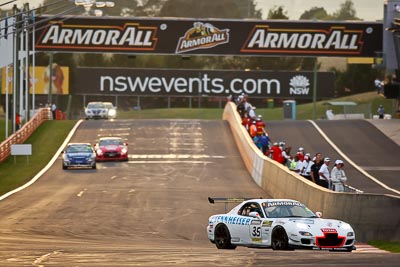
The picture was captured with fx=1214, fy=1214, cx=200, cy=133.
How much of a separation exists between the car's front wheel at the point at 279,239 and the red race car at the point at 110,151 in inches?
1336

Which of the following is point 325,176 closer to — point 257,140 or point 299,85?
point 257,140

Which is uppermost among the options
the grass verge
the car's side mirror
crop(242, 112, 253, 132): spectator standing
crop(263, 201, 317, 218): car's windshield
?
crop(263, 201, 317, 218): car's windshield

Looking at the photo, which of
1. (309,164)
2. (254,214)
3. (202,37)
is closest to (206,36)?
(202,37)

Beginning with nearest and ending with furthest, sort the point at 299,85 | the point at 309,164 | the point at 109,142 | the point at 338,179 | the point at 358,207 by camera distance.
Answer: the point at 358,207 → the point at 338,179 → the point at 309,164 → the point at 109,142 → the point at 299,85

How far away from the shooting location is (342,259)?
19.5 metres

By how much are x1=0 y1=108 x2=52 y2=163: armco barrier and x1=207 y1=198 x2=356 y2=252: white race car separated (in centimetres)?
3494

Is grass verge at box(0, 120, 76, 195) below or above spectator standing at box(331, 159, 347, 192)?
below

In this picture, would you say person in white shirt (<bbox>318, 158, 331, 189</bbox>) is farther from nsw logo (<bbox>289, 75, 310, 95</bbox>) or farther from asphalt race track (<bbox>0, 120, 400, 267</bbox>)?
nsw logo (<bbox>289, 75, 310, 95</bbox>)

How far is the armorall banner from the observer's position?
3538 inches

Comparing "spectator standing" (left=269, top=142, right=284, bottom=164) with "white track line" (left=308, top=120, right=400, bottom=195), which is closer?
"white track line" (left=308, top=120, right=400, bottom=195)

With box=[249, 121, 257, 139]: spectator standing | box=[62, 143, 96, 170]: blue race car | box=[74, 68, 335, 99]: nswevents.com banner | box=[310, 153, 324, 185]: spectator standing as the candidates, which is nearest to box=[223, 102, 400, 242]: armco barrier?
box=[310, 153, 324, 185]: spectator standing

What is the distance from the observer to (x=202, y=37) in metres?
89.4

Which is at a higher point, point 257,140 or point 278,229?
point 278,229

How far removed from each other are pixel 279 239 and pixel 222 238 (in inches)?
74.9
